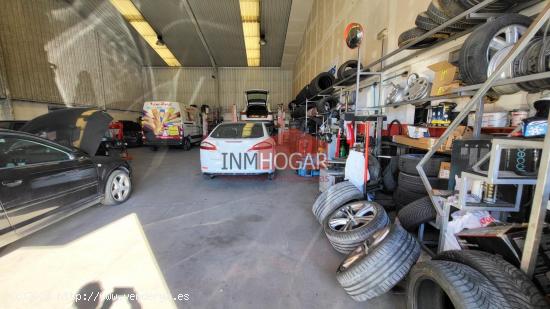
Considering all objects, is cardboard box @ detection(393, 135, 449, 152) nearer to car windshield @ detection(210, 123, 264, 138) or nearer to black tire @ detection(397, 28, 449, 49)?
black tire @ detection(397, 28, 449, 49)

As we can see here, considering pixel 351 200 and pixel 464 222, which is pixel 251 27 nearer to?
pixel 351 200

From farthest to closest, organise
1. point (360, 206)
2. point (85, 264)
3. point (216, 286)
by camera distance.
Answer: point (360, 206) < point (85, 264) < point (216, 286)

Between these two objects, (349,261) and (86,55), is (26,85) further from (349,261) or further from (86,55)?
(349,261)

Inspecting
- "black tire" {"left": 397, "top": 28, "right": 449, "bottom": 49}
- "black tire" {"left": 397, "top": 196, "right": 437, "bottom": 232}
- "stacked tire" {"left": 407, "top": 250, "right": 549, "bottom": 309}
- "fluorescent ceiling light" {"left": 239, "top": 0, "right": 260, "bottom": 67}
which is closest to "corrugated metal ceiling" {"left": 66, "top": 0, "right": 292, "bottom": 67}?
"fluorescent ceiling light" {"left": 239, "top": 0, "right": 260, "bottom": 67}

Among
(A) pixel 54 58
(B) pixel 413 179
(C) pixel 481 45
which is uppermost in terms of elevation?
(A) pixel 54 58

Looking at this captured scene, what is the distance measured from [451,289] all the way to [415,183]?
5.58 ft

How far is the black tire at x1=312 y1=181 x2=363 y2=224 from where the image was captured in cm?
268

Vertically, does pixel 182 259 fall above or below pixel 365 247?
below

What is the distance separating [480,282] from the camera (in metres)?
1.07

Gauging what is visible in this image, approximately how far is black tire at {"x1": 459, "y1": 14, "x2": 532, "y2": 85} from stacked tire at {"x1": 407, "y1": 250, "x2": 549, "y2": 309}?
1364 mm

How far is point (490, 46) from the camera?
181 cm

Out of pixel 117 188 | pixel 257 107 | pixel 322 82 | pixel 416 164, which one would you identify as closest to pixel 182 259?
pixel 117 188

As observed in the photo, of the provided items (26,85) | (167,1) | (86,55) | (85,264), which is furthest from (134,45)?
(85,264)

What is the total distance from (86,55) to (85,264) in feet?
41.4
